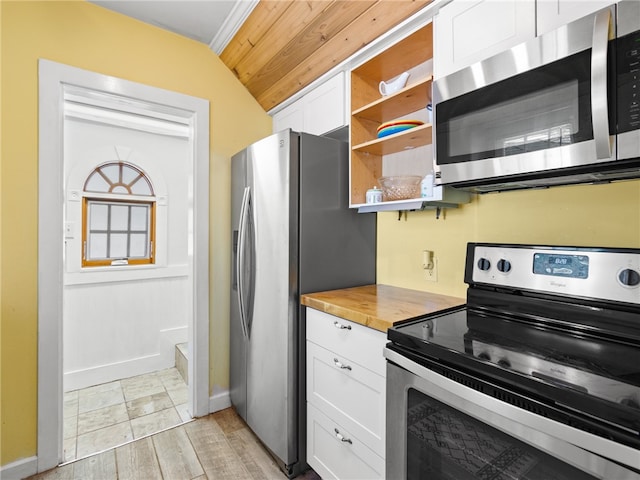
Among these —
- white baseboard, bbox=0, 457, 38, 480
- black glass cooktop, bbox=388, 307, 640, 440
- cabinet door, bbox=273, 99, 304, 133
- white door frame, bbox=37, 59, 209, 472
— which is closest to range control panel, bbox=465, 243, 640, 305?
black glass cooktop, bbox=388, 307, 640, 440

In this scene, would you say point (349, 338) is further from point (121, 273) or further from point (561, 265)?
point (121, 273)

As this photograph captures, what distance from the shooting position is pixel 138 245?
11.0 ft

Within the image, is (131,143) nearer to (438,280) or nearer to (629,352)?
(438,280)

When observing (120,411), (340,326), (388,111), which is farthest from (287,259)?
(120,411)

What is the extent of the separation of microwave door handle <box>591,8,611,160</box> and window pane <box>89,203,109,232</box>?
145 inches

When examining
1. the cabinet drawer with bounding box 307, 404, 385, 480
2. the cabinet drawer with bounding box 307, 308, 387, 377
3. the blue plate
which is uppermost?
the blue plate

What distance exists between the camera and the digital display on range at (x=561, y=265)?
1.06 meters

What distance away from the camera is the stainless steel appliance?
650 mm

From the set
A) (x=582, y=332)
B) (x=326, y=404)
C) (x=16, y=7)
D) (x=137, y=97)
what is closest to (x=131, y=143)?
(x=137, y=97)

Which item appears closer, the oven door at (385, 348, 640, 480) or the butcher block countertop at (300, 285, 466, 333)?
the oven door at (385, 348, 640, 480)

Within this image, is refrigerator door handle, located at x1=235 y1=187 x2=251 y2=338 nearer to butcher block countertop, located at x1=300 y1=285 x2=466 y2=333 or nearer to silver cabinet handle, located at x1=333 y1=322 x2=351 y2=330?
butcher block countertop, located at x1=300 y1=285 x2=466 y2=333

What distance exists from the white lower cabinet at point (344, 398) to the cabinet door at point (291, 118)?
1398 mm

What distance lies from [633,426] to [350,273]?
1.41 m

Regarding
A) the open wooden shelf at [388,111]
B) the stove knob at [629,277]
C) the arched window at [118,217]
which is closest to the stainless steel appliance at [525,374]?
the stove knob at [629,277]
